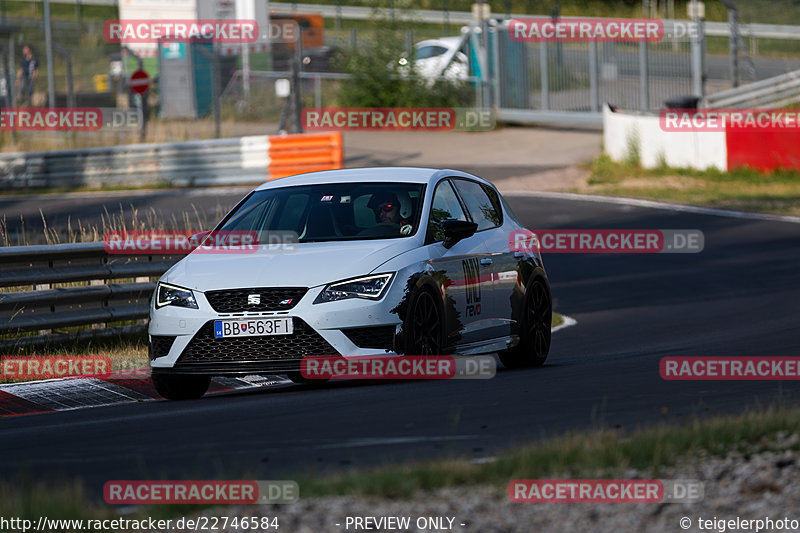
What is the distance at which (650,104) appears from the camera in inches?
1390

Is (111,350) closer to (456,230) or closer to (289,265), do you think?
(289,265)

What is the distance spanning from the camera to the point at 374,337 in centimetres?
906

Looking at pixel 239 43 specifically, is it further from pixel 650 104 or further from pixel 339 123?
pixel 650 104

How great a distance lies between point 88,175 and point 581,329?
19.0 metres

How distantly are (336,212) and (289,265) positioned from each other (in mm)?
1015

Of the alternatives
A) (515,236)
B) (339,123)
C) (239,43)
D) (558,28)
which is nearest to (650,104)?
(558,28)

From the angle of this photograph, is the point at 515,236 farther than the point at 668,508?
Yes

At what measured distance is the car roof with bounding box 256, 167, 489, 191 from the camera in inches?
410

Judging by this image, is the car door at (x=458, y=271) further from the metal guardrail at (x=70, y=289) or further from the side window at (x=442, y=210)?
the metal guardrail at (x=70, y=289)

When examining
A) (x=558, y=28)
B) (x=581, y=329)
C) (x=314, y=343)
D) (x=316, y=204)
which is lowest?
(x=581, y=329)

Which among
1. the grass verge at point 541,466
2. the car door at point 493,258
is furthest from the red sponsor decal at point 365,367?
the grass verge at point 541,466

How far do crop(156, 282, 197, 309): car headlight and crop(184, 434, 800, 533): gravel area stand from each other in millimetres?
4197

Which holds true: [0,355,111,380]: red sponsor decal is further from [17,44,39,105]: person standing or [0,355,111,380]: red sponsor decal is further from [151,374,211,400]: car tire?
[17,44,39,105]: person standing

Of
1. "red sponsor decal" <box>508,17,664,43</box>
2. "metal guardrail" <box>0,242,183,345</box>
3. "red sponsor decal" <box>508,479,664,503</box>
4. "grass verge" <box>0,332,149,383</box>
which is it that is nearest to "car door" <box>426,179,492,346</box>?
"grass verge" <box>0,332,149,383</box>
